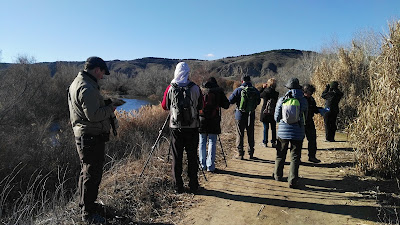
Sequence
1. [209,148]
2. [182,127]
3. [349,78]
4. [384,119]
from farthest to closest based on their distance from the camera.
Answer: [349,78] < [209,148] < [384,119] < [182,127]

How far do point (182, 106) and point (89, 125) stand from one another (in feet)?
4.40

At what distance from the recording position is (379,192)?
4211 millimetres

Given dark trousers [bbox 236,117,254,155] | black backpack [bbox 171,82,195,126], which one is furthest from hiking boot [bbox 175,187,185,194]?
dark trousers [bbox 236,117,254,155]

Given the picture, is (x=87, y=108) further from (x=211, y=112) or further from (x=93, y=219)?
(x=211, y=112)

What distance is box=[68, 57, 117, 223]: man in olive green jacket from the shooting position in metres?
2.94

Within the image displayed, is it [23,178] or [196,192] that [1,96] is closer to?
[23,178]

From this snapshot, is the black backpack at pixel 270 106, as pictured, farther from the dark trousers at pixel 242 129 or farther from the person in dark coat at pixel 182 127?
the person in dark coat at pixel 182 127

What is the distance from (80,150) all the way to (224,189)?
252cm

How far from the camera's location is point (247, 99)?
579 centimetres

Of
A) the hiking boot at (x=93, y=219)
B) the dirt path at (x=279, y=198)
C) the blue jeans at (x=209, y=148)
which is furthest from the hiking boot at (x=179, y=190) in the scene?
the hiking boot at (x=93, y=219)

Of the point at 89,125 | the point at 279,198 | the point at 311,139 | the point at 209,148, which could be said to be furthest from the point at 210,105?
the point at 311,139

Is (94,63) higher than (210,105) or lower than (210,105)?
higher

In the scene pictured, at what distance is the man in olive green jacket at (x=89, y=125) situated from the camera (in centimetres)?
294

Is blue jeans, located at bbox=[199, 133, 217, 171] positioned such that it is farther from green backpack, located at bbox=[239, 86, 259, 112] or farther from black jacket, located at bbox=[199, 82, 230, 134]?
green backpack, located at bbox=[239, 86, 259, 112]
